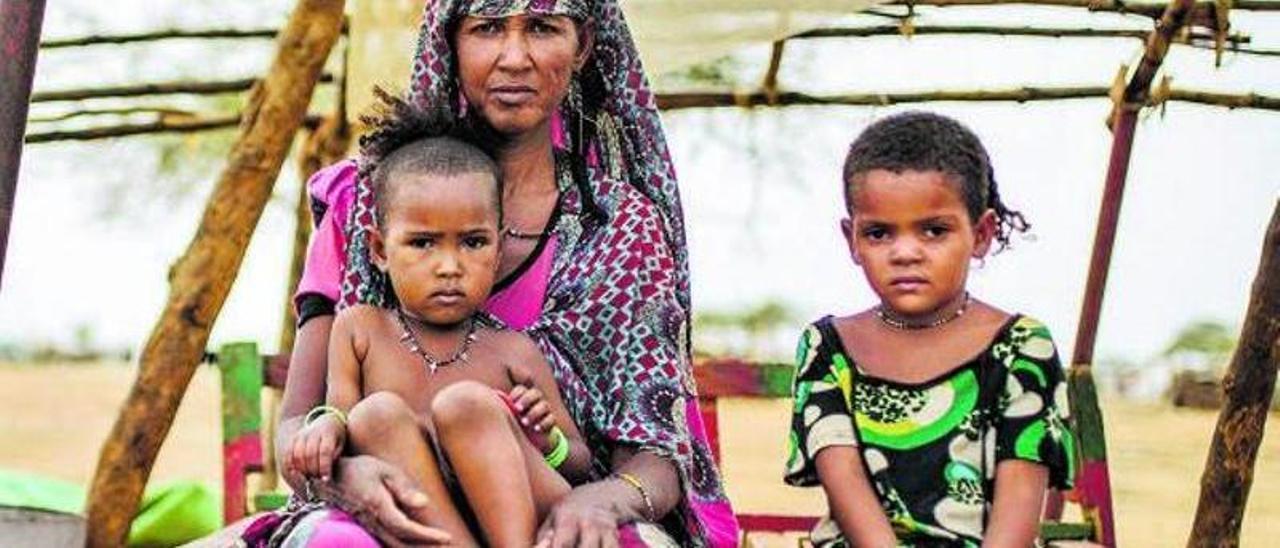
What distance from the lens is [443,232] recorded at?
11.3ft

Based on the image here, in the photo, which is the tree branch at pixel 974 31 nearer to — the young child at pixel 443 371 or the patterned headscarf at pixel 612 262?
the patterned headscarf at pixel 612 262

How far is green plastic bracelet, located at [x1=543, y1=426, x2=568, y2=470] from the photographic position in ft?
11.2

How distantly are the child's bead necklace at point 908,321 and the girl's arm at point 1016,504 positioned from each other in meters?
0.26

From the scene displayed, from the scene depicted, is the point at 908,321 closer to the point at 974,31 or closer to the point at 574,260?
the point at 574,260

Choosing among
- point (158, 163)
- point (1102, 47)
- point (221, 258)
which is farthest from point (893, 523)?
point (158, 163)

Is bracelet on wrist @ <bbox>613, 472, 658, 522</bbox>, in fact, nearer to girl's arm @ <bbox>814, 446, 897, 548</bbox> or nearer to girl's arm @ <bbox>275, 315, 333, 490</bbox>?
girl's arm @ <bbox>814, 446, 897, 548</bbox>

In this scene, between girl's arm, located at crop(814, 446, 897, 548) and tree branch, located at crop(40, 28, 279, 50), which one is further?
tree branch, located at crop(40, 28, 279, 50)

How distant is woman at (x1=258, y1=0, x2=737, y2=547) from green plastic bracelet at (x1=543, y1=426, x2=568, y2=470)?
9cm

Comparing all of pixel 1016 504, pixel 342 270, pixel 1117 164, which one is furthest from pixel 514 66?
pixel 1117 164

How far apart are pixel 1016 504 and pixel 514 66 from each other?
1.12 metres

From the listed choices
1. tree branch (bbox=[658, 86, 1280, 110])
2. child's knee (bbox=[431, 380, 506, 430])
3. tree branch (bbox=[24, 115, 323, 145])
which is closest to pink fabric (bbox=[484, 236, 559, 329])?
child's knee (bbox=[431, 380, 506, 430])

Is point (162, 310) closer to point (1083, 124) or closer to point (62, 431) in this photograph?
point (1083, 124)

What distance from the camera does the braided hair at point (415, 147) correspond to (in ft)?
11.4

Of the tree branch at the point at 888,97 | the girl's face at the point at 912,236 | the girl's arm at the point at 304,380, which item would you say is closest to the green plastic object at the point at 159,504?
the tree branch at the point at 888,97
